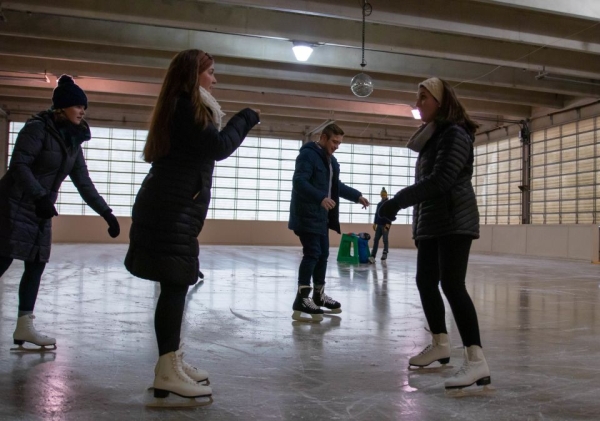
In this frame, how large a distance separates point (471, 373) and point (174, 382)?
139cm

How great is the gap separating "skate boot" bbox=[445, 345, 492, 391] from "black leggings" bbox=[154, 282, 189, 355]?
131 cm

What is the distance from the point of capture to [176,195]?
2.56 m

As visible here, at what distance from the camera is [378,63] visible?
1450 centimetres

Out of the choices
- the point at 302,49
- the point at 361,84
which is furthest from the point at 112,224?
the point at 302,49

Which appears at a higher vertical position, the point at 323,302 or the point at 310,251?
the point at 310,251

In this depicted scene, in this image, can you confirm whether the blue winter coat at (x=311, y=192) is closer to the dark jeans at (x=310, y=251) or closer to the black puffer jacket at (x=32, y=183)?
the dark jeans at (x=310, y=251)

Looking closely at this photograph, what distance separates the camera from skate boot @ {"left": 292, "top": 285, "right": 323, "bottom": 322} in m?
4.93

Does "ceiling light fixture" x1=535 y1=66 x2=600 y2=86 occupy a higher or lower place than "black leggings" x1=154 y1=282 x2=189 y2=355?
higher

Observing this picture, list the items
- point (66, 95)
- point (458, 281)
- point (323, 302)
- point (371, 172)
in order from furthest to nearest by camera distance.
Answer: point (371, 172) < point (323, 302) < point (66, 95) < point (458, 281)

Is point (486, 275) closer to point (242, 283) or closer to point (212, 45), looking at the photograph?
point (242, 283)

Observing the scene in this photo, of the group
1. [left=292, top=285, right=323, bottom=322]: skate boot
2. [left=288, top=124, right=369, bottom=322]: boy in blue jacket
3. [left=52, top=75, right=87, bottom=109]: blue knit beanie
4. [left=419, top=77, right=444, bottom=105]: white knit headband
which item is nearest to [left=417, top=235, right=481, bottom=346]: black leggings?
[left=419, top=77, right=444, bottom=105]: white knit headband

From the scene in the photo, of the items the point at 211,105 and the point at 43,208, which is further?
the point at 43,208

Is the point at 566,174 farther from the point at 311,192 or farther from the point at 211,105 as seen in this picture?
the point at 211,105

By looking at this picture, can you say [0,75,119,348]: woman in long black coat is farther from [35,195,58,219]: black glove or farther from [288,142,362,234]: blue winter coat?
[288,142,362,234]: blue winter coat
